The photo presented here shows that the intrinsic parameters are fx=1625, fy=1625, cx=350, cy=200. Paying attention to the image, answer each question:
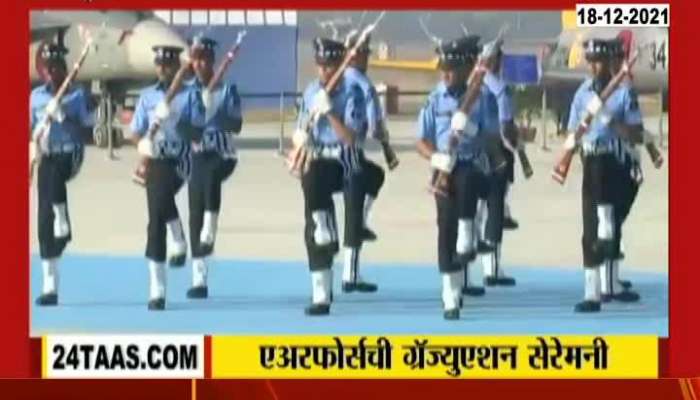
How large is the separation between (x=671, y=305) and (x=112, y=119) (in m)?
0.99

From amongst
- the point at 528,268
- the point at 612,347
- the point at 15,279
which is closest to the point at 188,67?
the point at 15,279

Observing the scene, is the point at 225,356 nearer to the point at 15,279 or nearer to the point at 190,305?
the point at 190,305

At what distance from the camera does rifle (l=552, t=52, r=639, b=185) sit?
2711 mm

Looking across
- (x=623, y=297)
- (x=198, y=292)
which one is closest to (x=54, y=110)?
(x=198, y=292)

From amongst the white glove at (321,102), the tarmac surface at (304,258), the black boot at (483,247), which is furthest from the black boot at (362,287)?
the white glove at (321,102)

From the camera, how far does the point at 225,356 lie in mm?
2717

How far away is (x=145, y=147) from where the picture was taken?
272 centimetres

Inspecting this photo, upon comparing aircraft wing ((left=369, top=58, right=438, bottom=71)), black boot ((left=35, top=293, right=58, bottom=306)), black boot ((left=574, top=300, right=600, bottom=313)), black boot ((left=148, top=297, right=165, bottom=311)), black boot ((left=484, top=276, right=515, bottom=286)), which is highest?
aircraft wing ((left=369, top=58, right=438, bottom=71))

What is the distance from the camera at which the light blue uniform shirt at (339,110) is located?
2713mm

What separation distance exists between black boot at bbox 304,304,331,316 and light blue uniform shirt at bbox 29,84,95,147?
0.47 meters

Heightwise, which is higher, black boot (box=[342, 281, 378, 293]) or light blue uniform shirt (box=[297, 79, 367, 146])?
light blue uniform shirt (box=[297, 79, 367, 146])

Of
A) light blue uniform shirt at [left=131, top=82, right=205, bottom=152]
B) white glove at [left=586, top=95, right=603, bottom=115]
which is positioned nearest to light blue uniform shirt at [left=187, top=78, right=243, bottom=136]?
light blue uniform shirt at [left=131, top=82, right=205, bottom=152]

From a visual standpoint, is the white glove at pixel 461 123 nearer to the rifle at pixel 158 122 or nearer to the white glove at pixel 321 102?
the white glove at pixel 321 102

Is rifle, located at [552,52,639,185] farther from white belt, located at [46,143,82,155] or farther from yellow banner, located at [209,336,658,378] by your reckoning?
white belt, located at [46,143,82,155]
